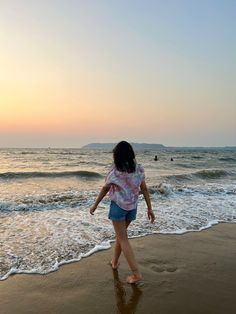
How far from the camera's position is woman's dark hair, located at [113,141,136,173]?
5.23 meters

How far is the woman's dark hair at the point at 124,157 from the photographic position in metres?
5.23

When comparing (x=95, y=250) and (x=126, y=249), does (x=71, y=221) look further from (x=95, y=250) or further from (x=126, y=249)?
(x=126, y=249)

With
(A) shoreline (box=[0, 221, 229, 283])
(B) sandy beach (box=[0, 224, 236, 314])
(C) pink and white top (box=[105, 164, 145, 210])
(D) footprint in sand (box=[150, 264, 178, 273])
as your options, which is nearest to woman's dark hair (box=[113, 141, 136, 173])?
(C) pink and white top (box=[105, 164, 145, 210])

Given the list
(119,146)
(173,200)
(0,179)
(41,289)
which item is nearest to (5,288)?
(41,289)

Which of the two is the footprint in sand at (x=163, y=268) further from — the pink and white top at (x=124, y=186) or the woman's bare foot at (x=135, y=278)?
the pink and white top at (x=124, y=186)

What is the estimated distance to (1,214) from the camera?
9.92 meters

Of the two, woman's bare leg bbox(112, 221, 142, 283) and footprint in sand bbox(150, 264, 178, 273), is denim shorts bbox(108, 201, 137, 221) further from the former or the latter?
footprint in sand bbox(150, 264, 178, 273)

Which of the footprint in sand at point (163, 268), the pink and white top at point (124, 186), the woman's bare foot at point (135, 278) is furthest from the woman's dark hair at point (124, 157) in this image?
the footprint in sand at point (163, 268)

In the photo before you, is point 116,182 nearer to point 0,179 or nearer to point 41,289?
point 41,289

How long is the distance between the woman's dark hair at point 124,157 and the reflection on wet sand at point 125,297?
1.63 m

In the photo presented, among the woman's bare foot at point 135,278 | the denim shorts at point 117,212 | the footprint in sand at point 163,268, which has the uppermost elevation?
the denim shorts at point 117,212

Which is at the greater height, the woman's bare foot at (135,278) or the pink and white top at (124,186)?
the pink and white top at (124,186)

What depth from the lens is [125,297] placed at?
4.83 meters

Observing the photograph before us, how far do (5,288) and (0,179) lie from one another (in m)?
15.1
